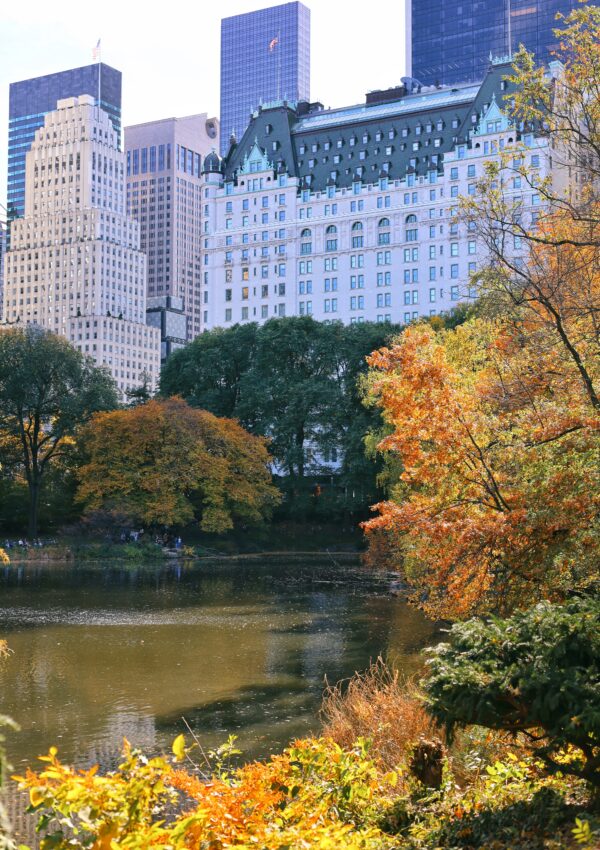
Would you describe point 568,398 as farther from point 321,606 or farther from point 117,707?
point 321,606

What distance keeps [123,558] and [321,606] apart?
30810 mm

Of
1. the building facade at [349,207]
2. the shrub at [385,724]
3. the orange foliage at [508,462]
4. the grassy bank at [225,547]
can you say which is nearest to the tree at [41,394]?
the grassy bank at [225,547]

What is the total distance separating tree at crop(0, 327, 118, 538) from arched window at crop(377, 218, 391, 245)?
6418 cm

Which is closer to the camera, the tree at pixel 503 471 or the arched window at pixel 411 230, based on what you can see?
the tree at pixel 503 471

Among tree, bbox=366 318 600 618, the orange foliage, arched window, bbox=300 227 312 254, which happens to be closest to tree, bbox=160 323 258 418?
arched window, bbox=300 227 312 254

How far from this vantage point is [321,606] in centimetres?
4666

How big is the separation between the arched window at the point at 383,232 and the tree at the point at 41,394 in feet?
211

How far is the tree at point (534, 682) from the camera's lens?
10297 mm

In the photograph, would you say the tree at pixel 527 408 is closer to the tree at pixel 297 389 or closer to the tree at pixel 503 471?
the tree at pixel 503 471

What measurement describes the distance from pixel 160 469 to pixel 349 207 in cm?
7206

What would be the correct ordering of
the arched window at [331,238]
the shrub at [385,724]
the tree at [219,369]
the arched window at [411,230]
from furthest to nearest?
the arched window at [331,238] < the arched window at [411,230] < the tree at [219,369] < the shrub at [385,724]

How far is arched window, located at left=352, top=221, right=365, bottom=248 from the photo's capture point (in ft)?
458

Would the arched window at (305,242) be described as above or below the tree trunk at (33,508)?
above

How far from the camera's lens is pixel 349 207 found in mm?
141000
